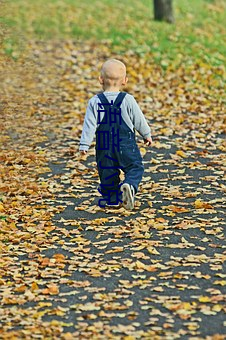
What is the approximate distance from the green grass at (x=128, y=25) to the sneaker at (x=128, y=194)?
800 cm

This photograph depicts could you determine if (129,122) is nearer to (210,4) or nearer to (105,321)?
(105,321)

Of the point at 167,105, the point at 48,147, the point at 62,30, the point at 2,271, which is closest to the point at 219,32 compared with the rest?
the point at 62,30

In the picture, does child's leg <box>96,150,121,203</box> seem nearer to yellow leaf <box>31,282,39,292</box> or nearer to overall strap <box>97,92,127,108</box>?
overall strap <box>97,92,127,108</box>

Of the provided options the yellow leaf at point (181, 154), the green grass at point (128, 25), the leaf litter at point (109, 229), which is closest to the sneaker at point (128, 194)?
the leaf litter at point (109, 229)

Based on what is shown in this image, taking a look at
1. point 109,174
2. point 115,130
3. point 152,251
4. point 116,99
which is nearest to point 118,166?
point 109,174

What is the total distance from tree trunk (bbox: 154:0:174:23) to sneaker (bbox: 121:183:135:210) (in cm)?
1110

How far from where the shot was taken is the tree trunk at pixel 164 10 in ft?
58.8

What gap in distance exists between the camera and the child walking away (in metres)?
7.54

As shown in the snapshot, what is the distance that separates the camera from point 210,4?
72.9 feet

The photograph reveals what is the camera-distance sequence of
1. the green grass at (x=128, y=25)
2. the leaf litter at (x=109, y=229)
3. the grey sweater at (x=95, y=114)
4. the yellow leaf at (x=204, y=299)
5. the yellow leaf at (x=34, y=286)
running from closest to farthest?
the leaf litter at (x=109, y=229)
the yellow leaf at (x=204, y=299)
the yellow leaf at (x=34, y=286)
the grey sweater at (x=95, y=114)
the green grass at (x=128, y=25)

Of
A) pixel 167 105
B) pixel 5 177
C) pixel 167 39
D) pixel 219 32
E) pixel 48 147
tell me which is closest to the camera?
pixel 5 177

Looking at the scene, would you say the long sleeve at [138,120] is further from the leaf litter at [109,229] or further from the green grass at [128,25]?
the green grass at [128,25]

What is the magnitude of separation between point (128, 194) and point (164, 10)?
11.2 metres

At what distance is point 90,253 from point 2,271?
775mm
